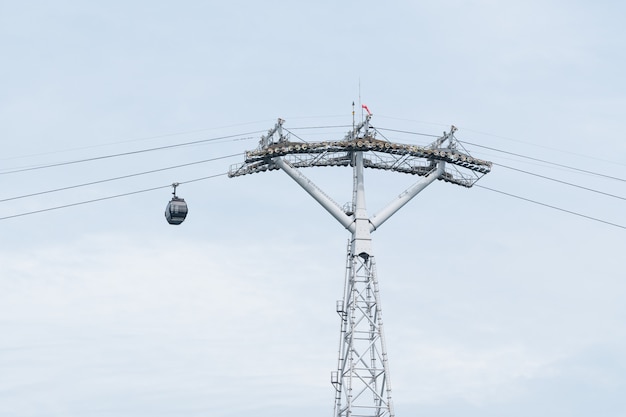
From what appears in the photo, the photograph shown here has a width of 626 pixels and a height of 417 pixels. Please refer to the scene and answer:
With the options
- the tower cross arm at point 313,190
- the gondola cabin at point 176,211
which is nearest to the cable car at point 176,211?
the gondola cabin at point 176,211

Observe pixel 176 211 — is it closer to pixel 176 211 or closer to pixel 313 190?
pixel 176 211

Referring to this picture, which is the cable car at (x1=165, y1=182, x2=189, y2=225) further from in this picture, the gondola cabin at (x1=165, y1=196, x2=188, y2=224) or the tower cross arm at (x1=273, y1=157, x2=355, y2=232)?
the tower cross arm at (x1=273, y1=157, x2=355, y2=232)

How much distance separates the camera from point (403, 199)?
401 ft

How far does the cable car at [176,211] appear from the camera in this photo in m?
112

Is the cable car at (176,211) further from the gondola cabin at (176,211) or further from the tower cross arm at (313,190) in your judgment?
the tower cross arm at (313,190)

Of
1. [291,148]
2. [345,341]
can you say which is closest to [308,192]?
[291,148]

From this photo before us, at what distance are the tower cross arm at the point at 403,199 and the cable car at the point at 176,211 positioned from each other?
14.9 metres

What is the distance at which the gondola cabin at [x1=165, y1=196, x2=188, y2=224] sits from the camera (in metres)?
112

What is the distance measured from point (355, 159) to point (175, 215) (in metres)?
15.6

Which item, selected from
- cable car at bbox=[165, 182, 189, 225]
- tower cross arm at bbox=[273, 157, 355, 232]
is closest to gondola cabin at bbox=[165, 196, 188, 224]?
cable car at bbox=[165, 182, 189, 225]

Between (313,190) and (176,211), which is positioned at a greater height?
(313,190)

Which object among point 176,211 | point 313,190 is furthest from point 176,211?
point 313,190

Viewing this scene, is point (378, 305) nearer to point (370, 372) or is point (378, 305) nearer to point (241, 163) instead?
point (370, 372)

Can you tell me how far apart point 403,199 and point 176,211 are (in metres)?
18.6
